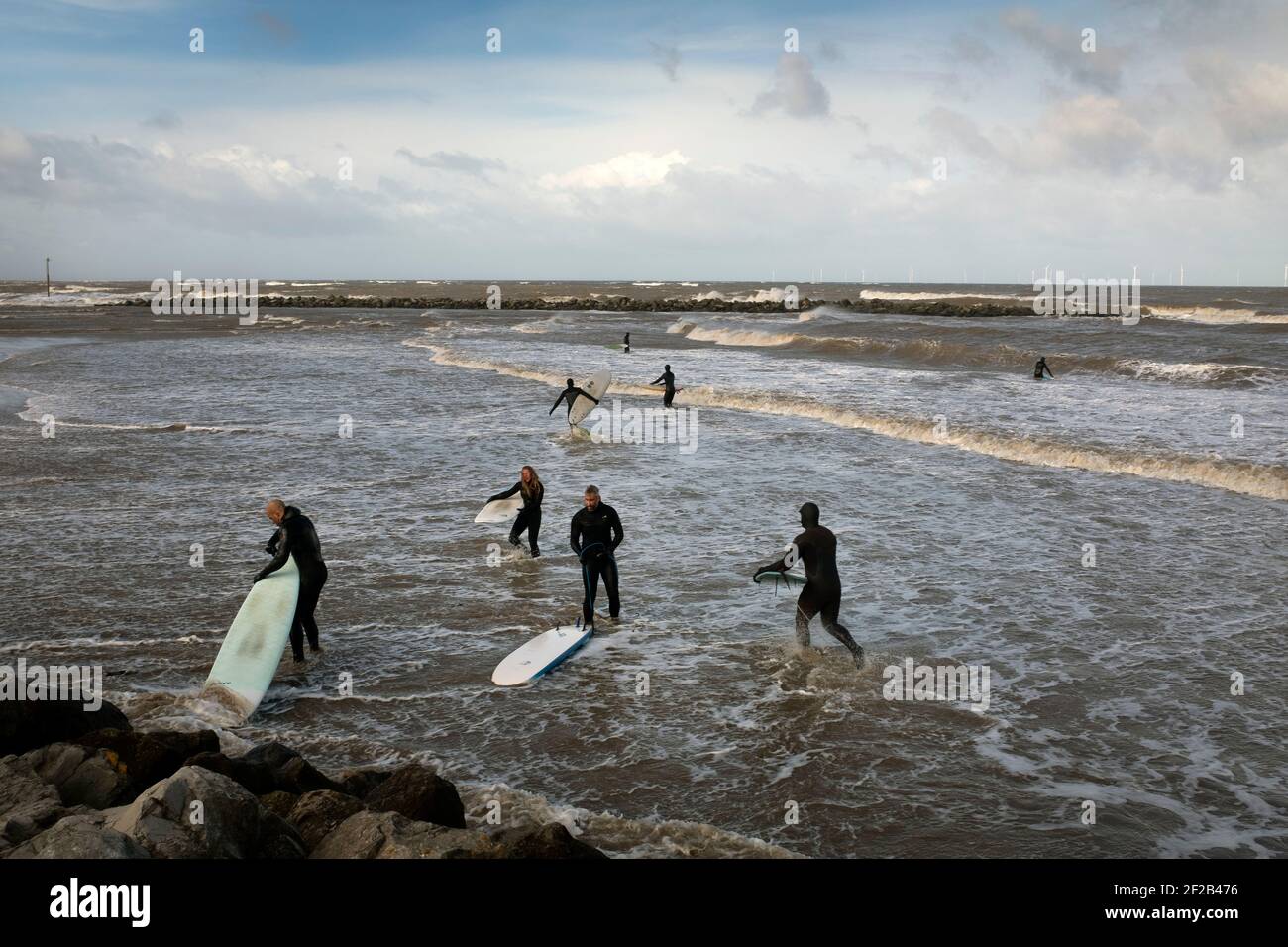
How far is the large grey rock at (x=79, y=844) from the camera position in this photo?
15.1ft

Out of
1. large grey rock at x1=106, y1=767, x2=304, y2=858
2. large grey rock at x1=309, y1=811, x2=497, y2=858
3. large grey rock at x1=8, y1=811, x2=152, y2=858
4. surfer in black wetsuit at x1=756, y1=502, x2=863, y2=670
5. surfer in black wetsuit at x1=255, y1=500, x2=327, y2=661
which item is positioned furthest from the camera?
surfer in black wetsuit at x1=255, y1=500, x2=327, y2=661

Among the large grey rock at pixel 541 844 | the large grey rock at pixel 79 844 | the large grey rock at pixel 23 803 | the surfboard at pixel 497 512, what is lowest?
the large grey rock at pixel 541 844

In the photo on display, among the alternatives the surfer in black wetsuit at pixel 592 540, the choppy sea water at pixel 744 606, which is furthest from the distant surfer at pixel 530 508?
the surfer in black wetsuit at pixel 592 540

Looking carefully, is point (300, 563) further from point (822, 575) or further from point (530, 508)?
point (822, 575)

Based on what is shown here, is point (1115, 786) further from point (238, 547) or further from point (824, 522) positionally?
point (238, 547)

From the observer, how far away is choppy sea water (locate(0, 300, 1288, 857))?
7.04 metres

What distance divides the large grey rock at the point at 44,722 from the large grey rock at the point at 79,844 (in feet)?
7.41

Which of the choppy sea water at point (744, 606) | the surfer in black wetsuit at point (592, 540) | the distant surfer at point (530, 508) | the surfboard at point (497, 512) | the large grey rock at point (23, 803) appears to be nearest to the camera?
the large grey rock at point (23, 803)

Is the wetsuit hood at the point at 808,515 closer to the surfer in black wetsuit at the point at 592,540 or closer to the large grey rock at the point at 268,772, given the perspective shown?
the surfer in black wetsuit at the point at 592,540

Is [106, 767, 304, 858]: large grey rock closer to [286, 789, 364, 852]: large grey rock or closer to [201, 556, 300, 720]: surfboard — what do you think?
[286, 789, 364, 852]: large grey rock

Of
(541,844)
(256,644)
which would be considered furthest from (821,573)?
(256,644)

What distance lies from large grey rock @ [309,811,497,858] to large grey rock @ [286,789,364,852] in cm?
24

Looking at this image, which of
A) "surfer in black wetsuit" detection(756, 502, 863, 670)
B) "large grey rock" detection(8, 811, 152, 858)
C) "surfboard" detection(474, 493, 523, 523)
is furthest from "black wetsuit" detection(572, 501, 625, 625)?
"large grey rock" detection(8, 811, 152, 858)
